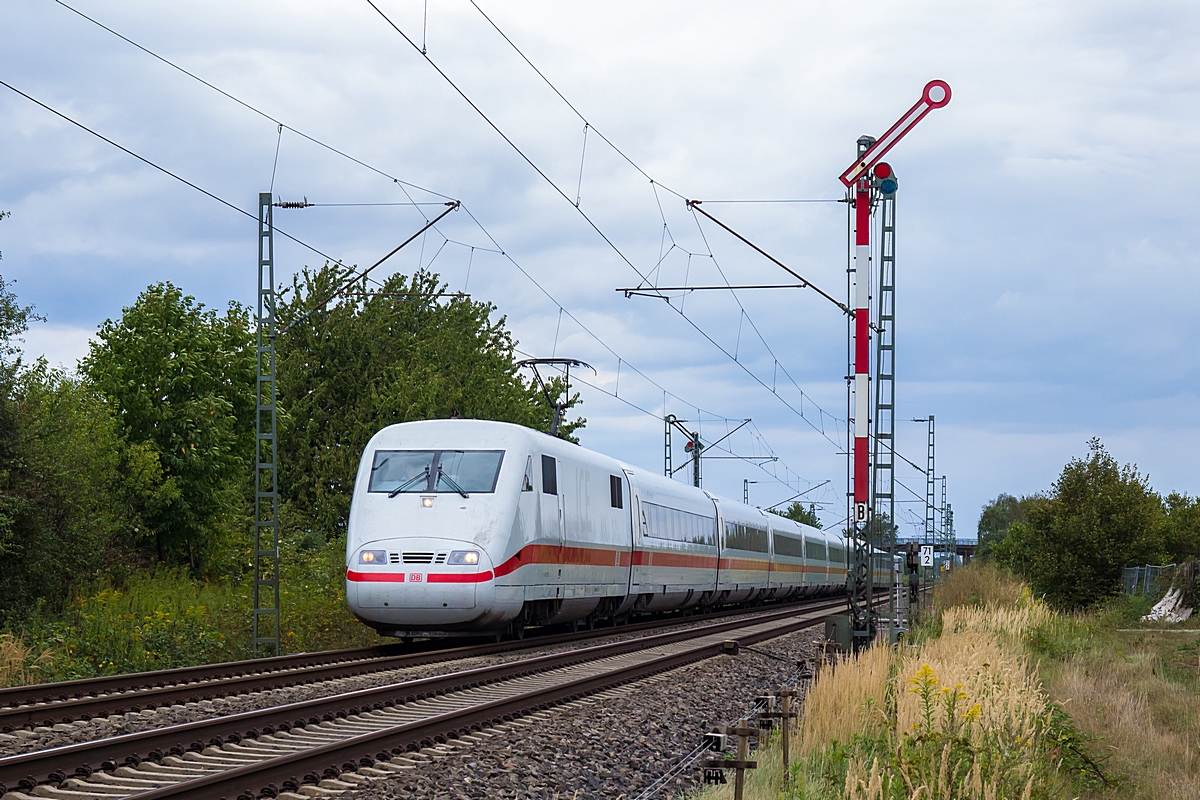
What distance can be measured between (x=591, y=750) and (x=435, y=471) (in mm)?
9435

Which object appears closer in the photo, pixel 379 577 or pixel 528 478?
pixel 379 577

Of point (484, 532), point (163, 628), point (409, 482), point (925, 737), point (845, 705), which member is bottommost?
point (845, 705)

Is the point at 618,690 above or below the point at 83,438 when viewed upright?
below

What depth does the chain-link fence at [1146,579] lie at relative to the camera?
3878 cm

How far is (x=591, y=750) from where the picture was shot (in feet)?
34.3

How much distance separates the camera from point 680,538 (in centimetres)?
3123

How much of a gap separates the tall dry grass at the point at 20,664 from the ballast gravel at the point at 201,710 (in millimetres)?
3189

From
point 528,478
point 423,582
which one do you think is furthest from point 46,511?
point 528,478

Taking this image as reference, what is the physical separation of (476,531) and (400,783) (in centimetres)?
982

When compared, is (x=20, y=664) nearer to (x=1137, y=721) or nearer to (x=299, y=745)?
(x=299, y=745)

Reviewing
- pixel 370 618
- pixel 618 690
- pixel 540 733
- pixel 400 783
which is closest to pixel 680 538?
pixel 370 618

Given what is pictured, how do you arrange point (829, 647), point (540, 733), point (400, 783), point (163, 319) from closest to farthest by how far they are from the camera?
point (400, 783), point (540, 733), point (829, 647), point (163, 319)

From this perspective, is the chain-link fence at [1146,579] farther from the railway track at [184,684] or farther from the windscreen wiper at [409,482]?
the windscreen wiper at [409,482]

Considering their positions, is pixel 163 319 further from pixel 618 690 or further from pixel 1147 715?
pixel 1147 715
